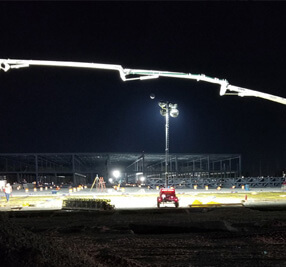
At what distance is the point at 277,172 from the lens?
9238cm

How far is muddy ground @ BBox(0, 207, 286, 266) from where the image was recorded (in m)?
6.28

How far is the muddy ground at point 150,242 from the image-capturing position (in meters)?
6.28

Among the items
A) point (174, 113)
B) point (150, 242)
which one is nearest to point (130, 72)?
point (150, 242)

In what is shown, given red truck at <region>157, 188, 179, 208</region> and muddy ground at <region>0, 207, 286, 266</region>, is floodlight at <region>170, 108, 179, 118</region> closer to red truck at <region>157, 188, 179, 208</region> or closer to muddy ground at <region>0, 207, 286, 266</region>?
red truck at <region>157, 188, 179, 208</region>

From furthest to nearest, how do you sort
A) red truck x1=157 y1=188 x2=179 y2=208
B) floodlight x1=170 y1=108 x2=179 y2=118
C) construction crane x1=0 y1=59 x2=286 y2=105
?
floodlight x1=170 y1=108 x2=179 y2=118, red truck x1=157 y1=188 x2=179 y2=208, construction crane x1=0 y1=59 x2=286 y2=105

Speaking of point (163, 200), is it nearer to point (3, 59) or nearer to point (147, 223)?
point (147, 223)

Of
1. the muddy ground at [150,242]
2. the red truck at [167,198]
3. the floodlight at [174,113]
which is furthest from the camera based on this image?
the floodlight at [174,113]

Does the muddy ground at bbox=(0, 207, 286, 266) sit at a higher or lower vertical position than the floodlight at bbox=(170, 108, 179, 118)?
lower

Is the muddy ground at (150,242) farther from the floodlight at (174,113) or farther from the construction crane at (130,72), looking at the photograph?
the floodlight at (174,113)

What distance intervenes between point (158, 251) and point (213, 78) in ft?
21.2

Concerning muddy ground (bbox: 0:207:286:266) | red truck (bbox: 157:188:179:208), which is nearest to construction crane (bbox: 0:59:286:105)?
muddy ground (bbox: 0:207:286:266)

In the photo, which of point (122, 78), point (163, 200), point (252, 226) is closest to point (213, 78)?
point (122, 78)

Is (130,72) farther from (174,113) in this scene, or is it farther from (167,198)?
(174,113)

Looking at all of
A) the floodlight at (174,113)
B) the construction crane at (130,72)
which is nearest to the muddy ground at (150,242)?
the construction crane at (130,72)
